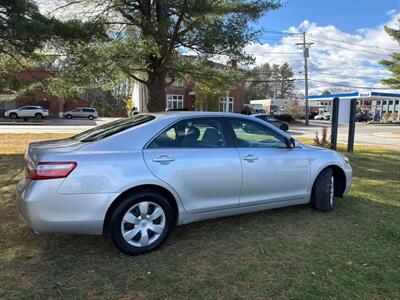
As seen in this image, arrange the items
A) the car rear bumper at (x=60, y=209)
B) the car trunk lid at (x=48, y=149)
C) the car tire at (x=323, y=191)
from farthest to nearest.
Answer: the car tire at (x=323, y=191) < the car trunk lid at (x=48, y=149) < the car rear bumper at (x=60, y=209)

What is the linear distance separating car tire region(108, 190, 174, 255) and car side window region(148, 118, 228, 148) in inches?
23.5

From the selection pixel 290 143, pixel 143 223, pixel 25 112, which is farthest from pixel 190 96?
pixel 143 223

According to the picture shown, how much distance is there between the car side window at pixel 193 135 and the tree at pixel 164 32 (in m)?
6.21

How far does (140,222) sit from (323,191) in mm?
2816

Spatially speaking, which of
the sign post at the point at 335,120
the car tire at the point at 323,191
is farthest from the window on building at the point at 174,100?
the car tire at the point at 323,191

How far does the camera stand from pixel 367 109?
68.4m

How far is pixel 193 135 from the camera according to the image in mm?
4562

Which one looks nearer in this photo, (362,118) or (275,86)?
(362,118)

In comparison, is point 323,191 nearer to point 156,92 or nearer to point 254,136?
point 254,136

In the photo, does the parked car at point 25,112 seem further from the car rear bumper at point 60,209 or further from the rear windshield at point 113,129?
the car rear bumper at point 60,209

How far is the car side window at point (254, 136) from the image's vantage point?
192 inches

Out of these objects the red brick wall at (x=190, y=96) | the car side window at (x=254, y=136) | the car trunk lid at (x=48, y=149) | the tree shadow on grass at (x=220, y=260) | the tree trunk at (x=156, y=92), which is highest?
the red brick wall at (x=190, y=96)

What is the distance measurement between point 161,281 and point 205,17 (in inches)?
345

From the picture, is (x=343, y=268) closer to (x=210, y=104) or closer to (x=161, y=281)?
(x=161, y=281)
